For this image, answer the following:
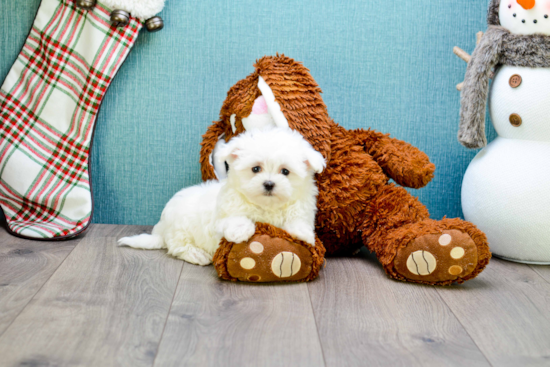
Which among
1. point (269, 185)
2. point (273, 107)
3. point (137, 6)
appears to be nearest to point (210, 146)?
point (273, 107)

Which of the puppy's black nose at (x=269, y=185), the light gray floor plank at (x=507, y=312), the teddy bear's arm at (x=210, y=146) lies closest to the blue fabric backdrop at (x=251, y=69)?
the teddy bear's arm at (x=210, y=146)

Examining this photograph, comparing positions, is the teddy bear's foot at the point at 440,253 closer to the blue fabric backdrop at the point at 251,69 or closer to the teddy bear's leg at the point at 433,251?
the teddy bear's leg at the point at 433,251

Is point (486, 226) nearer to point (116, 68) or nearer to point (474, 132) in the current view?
point (474, 132)

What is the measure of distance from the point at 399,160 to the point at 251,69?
1.76 feet

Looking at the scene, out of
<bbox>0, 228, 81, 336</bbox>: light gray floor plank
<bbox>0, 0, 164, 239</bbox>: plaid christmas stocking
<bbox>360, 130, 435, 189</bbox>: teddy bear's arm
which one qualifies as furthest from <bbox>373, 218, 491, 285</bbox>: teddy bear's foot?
<bbox>0, 0, 164, 239</bbox>: plaid christmas stocking

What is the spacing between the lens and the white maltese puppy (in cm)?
116

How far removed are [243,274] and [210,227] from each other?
16 cm

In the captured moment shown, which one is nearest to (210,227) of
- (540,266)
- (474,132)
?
(474,132)

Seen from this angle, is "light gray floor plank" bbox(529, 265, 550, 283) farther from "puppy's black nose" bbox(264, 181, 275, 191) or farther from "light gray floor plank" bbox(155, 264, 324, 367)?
"puppy's black nose" bbox(264, 181, 275, 191)

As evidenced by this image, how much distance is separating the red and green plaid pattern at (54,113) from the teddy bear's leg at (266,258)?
1.86 ft

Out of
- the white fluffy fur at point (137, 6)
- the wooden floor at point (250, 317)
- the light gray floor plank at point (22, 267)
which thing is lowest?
the light gray floor plank at point (22, 267)

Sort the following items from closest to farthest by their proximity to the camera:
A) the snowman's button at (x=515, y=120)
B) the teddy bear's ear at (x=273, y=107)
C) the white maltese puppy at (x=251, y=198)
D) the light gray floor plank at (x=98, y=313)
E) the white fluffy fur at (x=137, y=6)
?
the light gray floor plank at (x=98, y=313) → the white maltese puppy at (x=251, y=198) → the teddy bear's ear at (x=273, y=107) → the snowman's button at (x=515, y=120) → the white fluffy fur at (x=137, y=6)

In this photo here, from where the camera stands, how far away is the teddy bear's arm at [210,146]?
1434 millimetres

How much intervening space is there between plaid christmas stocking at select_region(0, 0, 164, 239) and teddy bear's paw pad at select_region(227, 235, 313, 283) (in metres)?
0.58
